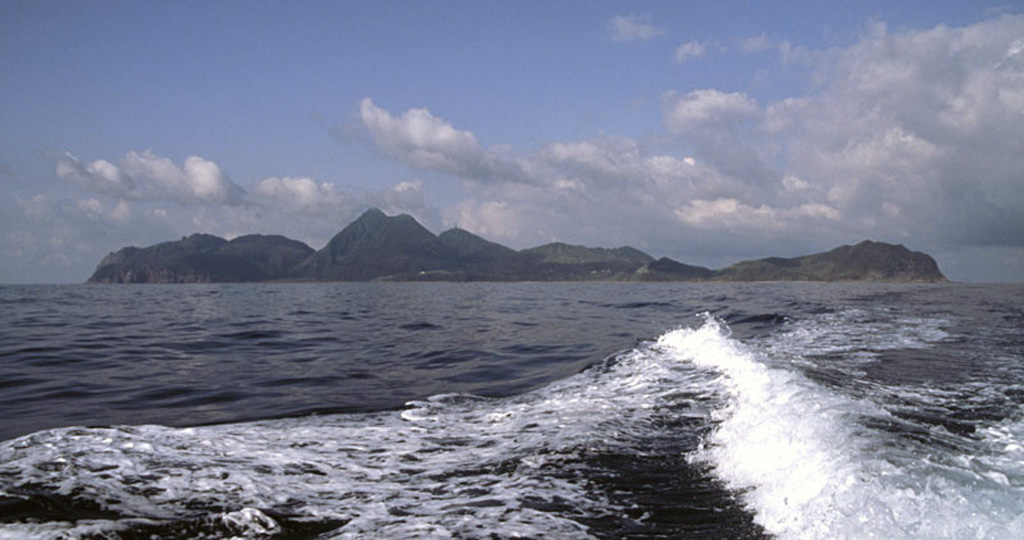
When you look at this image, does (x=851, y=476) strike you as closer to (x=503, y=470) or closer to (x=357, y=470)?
(x=503, y=470)

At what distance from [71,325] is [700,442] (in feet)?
94.3

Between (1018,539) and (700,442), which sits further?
(700,442)

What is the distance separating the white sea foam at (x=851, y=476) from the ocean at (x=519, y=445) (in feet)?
0.08

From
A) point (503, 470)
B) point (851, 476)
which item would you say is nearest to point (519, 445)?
point (503, 470)

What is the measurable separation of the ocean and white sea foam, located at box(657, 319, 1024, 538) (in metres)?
0.03

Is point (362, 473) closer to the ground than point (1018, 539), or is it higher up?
closer to the ground

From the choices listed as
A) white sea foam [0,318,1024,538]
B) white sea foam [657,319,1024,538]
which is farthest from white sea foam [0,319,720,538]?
white sea foam [657,319,1024,538]

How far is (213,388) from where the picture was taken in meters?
11.3

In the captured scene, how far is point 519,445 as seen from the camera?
23.0 ft

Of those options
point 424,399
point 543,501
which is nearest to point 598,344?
point 424,399

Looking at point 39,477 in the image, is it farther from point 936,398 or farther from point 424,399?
point 936,398

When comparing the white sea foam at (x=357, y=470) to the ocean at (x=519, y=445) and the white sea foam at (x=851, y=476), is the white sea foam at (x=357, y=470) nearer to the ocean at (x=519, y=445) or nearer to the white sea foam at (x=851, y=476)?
the ocean at (x=519, y=445)

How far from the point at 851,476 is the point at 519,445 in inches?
148

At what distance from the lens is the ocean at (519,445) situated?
4359mm
